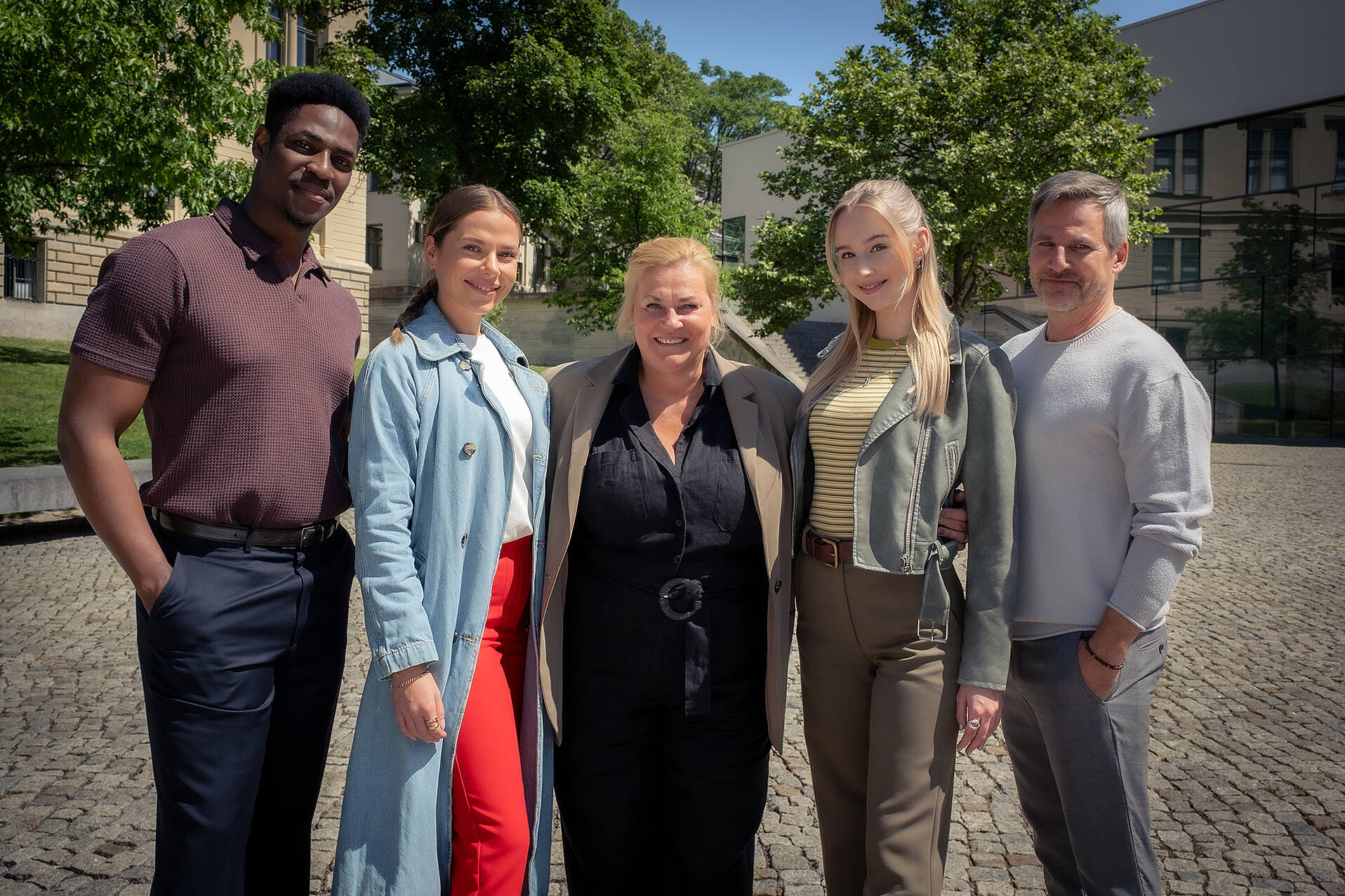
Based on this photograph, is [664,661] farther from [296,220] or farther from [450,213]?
[296,220]

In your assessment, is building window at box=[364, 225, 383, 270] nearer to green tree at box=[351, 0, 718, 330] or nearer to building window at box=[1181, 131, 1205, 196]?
green tree at box=[351, 0, 718, 330]

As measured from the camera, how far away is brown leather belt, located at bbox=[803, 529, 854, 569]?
2568 millimetres

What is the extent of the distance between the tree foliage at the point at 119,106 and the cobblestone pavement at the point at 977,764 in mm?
4197

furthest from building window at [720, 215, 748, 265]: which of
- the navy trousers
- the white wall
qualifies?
the navy trousers

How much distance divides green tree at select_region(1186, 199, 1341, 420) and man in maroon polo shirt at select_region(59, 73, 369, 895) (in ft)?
95.1

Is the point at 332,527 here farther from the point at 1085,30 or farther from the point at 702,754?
the point at 1085,30

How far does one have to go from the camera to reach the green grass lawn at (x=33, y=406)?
1291 cm

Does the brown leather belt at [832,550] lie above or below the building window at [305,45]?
below

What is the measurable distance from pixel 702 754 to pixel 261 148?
2.19 metres

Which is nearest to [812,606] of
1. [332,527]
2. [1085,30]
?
[332,527]

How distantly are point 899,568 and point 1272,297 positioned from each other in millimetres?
28604

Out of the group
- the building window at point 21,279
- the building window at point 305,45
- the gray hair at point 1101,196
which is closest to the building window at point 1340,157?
the gray hair at point 1101,196

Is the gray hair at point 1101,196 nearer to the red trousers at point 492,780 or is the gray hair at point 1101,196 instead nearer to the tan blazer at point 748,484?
the tan blazer at point 748,484

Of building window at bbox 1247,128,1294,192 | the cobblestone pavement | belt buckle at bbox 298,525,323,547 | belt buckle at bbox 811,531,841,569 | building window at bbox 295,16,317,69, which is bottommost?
the cobblestone pavement
